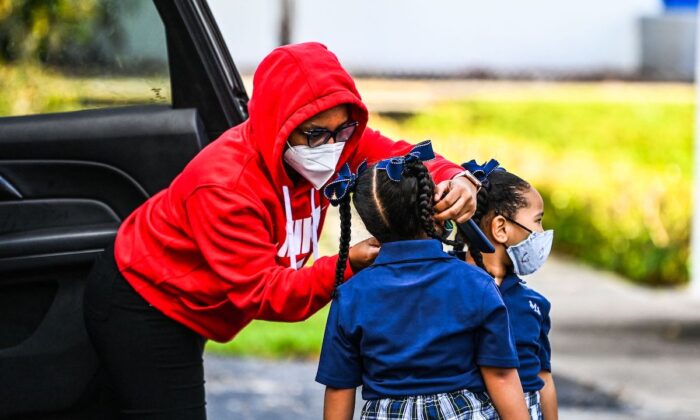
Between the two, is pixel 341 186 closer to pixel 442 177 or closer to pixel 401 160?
pixel 401 160

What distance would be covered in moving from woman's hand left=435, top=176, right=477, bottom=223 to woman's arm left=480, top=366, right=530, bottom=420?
1.06 feet

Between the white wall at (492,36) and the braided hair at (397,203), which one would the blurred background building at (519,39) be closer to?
the white wall at (492,36)

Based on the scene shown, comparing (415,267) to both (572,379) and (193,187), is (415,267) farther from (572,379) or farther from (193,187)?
(572,379)

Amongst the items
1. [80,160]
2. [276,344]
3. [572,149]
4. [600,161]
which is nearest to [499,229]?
[80,160]

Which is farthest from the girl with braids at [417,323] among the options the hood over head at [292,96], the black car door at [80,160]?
the black car door at [80,160]

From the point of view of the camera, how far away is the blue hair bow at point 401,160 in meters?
2.60

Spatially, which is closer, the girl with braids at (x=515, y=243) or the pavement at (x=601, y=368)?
the girl with braids at (x=515, y=243)

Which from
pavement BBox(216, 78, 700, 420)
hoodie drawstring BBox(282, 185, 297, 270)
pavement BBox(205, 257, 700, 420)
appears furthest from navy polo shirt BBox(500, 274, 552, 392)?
pavement BBox(216, 78, 700, 420)

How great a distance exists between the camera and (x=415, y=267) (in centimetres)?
262

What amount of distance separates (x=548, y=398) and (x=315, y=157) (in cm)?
80

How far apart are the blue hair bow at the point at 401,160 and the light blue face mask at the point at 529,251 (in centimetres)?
35

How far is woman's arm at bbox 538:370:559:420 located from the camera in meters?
2.95

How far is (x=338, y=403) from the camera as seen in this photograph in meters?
2.68

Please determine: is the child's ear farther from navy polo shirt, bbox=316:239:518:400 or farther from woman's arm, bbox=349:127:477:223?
navy polo shirt, bbox=316:239:518:400
